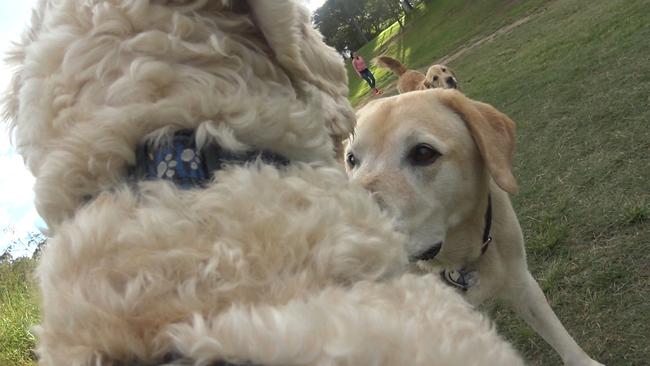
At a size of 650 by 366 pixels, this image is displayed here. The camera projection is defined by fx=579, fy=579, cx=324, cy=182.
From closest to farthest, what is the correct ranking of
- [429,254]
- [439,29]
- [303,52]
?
[303,52], [429,254], [439,29]

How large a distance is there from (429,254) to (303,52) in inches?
80.4

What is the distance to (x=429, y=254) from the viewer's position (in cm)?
348

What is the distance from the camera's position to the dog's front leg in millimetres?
3377

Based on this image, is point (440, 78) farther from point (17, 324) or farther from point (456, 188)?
point (17, 324)

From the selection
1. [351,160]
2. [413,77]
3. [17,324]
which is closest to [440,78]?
[413,77]

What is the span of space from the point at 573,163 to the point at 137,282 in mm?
5737

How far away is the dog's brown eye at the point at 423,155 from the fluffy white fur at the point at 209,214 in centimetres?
182

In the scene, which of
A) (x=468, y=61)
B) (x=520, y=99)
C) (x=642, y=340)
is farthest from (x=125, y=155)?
(x=468, y=61)

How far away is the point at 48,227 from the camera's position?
5.13 ft

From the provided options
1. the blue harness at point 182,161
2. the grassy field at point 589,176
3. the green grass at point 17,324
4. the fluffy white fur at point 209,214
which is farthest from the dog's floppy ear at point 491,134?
the green grass at point 17,324

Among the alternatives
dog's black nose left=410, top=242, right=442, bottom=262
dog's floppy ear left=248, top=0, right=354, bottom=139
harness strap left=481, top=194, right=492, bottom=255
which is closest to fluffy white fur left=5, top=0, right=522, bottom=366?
dog's floppy ear left=248, top=0, right=354, bottom=139

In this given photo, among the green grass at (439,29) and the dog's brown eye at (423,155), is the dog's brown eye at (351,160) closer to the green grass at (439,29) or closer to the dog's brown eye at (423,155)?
the dog's brown eye at (423,155)

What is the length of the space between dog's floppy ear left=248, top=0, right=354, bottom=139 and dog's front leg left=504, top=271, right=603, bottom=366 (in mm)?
2204

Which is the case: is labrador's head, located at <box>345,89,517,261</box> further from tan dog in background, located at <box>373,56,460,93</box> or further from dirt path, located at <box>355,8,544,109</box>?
dirt path, located at <box>355,8,544,109</box>
